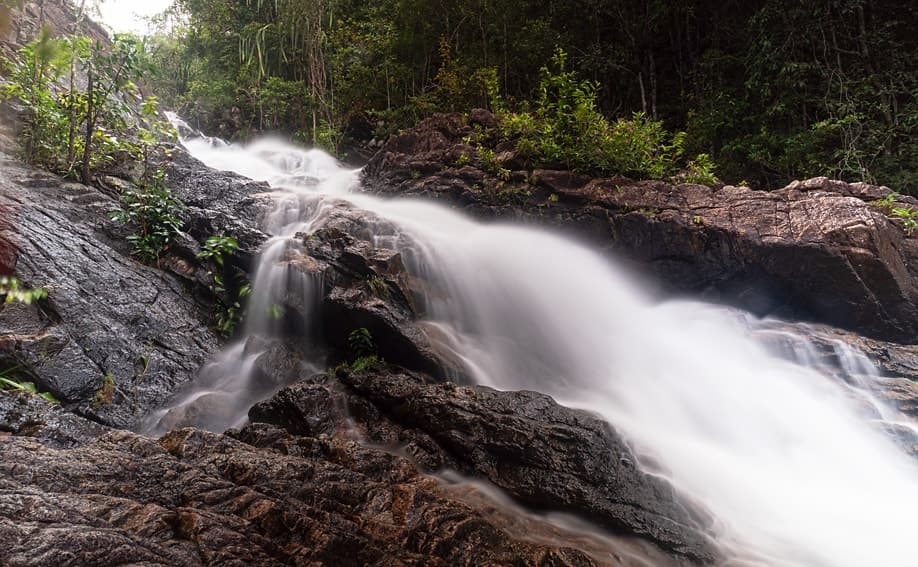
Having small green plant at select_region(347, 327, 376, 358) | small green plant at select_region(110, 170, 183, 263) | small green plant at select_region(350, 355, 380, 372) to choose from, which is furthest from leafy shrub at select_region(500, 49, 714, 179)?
small green plant at select_region(110, 170, 183, 263)

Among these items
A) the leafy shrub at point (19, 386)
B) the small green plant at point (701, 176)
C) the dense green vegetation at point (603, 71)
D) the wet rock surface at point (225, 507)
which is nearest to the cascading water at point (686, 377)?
the wet rock surface at point (225, 507)

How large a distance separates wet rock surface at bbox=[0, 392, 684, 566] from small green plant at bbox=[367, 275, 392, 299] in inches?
94.2

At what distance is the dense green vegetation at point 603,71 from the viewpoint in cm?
938

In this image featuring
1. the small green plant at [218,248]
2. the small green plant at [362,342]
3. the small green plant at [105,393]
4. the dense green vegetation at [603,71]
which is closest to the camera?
the small green plant at [105,393]

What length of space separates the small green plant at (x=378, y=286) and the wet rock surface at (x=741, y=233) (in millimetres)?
3456

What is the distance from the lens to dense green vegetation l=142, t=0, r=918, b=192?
30.8 ft

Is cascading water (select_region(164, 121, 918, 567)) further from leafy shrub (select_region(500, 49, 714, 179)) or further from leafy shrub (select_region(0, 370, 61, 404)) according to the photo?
leafy shrub (select_region(0, 370, 61, 404))

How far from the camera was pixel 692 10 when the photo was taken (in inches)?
483

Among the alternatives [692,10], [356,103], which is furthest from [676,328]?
[356,103]

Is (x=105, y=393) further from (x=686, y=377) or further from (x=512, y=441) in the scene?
→ (x=686, y=377)

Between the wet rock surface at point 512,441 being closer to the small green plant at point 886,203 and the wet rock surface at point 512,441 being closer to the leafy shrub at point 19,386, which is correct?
the leafy shrub at point 19,386

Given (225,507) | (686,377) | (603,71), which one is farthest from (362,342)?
(603,71)

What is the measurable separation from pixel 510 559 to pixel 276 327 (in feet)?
14.6

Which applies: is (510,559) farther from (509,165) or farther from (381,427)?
(509,165)
